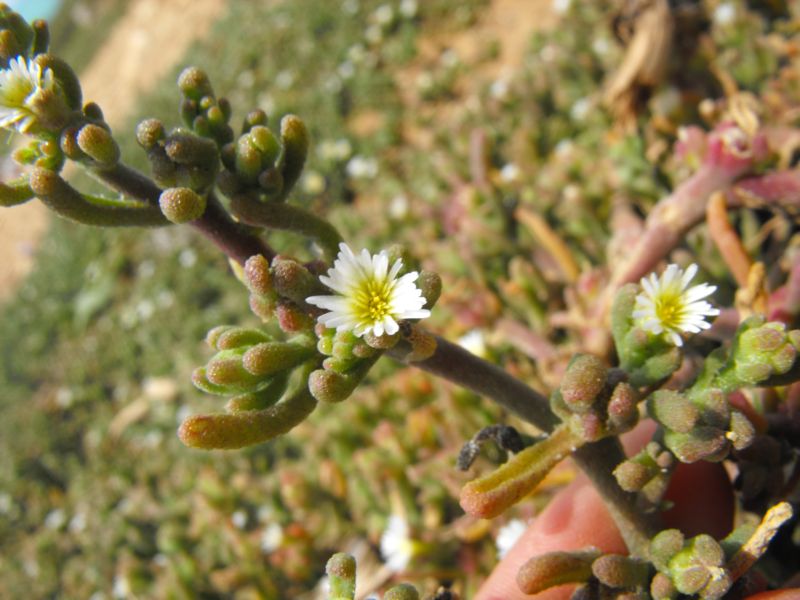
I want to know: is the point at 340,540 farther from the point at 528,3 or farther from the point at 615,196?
the point at 528,3

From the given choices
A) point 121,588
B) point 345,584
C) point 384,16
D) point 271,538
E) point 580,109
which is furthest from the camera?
point 384,16

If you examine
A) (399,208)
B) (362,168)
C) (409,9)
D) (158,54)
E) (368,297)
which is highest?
(158,54)

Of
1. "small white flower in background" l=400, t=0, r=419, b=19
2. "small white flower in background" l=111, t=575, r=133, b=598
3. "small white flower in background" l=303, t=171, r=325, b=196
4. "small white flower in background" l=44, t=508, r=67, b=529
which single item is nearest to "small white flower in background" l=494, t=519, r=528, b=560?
"small white flower in background" l=111, t=575, r=133, b=598

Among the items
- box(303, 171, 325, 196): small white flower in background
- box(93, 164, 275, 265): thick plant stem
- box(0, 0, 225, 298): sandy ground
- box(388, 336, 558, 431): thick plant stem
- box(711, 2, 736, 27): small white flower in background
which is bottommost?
box(388, 336, 558, 431): thick plant stem

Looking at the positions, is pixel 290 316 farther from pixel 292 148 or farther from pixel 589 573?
pixel 589 573

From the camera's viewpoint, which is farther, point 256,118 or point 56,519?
point 56,519

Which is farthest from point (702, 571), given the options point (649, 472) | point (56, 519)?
point (56, 519)

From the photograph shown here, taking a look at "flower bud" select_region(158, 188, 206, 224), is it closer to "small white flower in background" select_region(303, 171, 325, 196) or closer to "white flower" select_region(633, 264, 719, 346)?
"white flower" select_region(633, 264, 719, 346)
